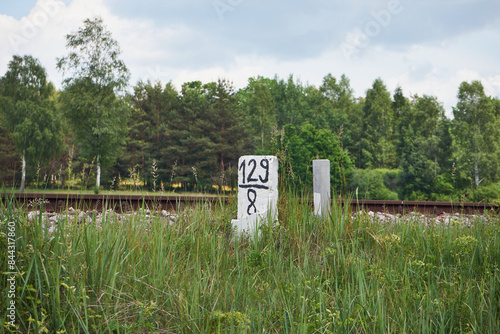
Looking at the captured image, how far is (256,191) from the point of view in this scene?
5.18 meters

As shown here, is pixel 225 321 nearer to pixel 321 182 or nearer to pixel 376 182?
pixel 321 182

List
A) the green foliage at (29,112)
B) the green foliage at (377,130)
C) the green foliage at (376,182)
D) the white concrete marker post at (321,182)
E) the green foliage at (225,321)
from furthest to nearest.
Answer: the green foliage at (377,130)
the green foliage at (29,112)
the green foliage at (376,182)
the white concrete marker post at (321,182)
the green foliage at (225,321)

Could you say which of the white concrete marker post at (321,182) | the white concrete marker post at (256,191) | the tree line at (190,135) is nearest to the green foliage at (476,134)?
the tree line at (190,135)

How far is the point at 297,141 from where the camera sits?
3366 centimetres

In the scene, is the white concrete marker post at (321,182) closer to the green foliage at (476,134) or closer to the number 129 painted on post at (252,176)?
the number 129 painted on post at (252,176)

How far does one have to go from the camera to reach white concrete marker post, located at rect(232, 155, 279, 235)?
16.5 ft

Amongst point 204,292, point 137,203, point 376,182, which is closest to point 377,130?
point 376,182

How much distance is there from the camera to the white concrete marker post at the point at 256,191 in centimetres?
502

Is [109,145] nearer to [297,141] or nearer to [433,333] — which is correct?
[297,141]

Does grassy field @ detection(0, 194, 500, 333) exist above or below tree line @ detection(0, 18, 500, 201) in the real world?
below

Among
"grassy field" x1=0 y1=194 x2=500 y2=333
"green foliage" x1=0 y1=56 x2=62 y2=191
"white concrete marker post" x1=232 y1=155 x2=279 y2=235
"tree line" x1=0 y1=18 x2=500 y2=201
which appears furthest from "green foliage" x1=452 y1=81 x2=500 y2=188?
"green foliage" x1=0 y1=56 x2=62 y2=191

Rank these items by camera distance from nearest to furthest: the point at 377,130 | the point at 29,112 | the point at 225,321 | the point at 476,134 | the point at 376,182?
the point at 225,321 < the point at 376,182 < the point at 476,134 < the point at 29,112 < the point at 377,130

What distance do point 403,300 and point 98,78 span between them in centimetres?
3714

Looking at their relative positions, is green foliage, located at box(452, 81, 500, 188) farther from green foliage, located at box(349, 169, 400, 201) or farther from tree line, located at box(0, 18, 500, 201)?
green foliage, located at box(349, 169, 400, 201)
